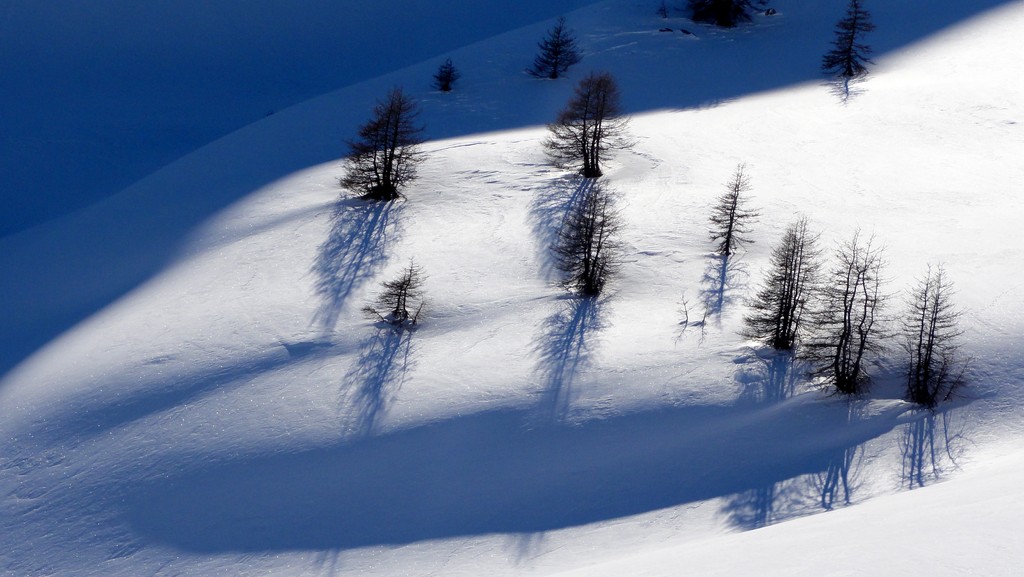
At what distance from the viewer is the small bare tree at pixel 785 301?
2591 cm

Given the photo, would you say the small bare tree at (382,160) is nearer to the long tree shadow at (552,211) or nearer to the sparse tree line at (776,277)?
the sparse tree line at (776,277)

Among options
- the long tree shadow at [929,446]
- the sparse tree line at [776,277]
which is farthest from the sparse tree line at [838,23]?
the long tree shadow at [929,446]

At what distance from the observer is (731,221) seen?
30.6 meters

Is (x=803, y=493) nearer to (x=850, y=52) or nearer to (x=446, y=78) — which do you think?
(x=850, y=52)

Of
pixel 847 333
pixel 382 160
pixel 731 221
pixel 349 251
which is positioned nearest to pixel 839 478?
pixel 847 333

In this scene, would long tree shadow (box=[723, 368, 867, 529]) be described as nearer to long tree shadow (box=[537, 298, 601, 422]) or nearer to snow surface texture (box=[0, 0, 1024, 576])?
snow surface texture (box=[0, 0, 1024, 576])

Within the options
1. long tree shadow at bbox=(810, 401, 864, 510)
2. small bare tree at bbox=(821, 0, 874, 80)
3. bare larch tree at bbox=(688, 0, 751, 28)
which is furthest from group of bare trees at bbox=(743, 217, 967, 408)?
bare larch tree at bbox=(688, 0, 751, 28)

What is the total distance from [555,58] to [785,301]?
91.6 ft

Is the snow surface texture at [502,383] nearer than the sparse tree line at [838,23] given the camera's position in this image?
Yes

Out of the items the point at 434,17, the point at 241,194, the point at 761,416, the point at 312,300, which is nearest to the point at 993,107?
the point at 761,416

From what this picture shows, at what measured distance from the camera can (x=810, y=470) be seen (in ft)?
73.7

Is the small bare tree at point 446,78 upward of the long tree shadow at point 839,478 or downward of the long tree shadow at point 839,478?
upward

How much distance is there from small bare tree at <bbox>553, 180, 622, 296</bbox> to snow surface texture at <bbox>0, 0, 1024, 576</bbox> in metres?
0.73

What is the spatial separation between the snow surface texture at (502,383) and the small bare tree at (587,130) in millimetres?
999
